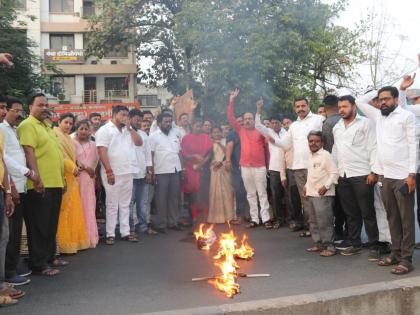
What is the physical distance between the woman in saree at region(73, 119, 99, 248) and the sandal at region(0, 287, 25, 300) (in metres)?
2.15

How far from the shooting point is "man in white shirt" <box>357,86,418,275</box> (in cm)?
480

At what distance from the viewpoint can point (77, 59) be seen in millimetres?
31266

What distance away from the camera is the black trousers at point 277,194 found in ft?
25.9

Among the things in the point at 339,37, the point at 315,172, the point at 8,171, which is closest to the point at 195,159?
the point at 315,172

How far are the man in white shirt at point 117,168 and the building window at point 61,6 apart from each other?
92.0ft

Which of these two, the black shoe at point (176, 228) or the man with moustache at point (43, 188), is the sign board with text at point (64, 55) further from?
the man with moustache at point (43, 188)

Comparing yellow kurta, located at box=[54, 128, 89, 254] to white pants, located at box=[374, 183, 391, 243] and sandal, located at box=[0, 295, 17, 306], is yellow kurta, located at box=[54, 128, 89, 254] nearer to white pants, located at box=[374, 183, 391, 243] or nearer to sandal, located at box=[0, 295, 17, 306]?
sandal, located at box=[0, 295, 17, 306]

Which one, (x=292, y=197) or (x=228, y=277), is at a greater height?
(x=292, y=197)

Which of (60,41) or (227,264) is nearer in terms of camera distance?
(227,264)

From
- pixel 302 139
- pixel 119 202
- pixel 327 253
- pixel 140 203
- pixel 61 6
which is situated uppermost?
pixel 61 6

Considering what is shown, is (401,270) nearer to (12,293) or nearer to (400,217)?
(400,217)

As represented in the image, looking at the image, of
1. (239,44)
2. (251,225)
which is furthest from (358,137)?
(239,44)

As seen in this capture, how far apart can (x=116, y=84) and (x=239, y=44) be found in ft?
62.4

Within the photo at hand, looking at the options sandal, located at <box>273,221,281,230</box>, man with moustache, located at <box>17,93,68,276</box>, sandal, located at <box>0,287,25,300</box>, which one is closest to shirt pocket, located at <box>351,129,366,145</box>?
sandal, located at <box>273,221,281,230</box>
